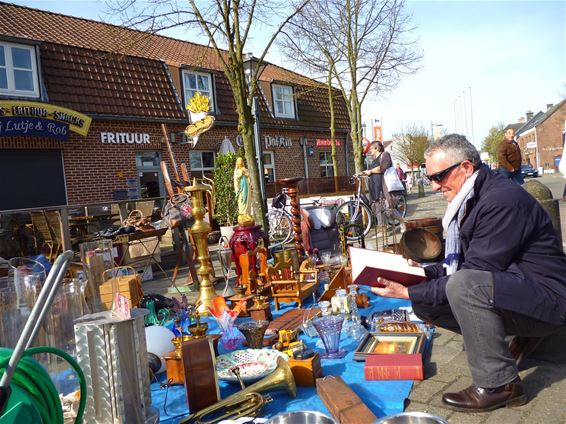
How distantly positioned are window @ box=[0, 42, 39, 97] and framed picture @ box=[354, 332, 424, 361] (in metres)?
11.1

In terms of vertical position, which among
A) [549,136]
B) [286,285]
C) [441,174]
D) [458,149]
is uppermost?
[549,136]

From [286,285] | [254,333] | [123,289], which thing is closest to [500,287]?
[254,333]

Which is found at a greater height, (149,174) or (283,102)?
(283,102)

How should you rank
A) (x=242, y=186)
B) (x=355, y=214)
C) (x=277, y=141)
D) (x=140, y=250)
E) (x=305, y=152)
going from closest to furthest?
1. (x=242, y=186)
2. (x=140, y=250)
3. (x=355, y=214)
4. (x=277, y=141)
5. (x=305, y=152)

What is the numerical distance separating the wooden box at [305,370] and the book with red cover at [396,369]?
1.05 feet

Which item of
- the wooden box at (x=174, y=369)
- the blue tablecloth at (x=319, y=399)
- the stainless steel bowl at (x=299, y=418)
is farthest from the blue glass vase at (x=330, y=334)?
the stainless steel bowl at (x=299, y=418)

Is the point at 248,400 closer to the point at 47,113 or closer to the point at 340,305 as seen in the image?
the point at 340,305

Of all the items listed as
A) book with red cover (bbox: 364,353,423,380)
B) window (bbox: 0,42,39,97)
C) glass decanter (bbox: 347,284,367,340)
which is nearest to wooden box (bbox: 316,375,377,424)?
book with red cover (bbox: 364,353,423,380)

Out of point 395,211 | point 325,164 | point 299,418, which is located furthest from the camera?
point 325,164

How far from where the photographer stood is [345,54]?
17.4m

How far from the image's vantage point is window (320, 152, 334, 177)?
21172 mm

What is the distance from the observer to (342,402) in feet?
8.22

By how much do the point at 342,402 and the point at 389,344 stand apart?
1008mm

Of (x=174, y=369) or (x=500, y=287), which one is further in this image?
(x=174, y=369)
